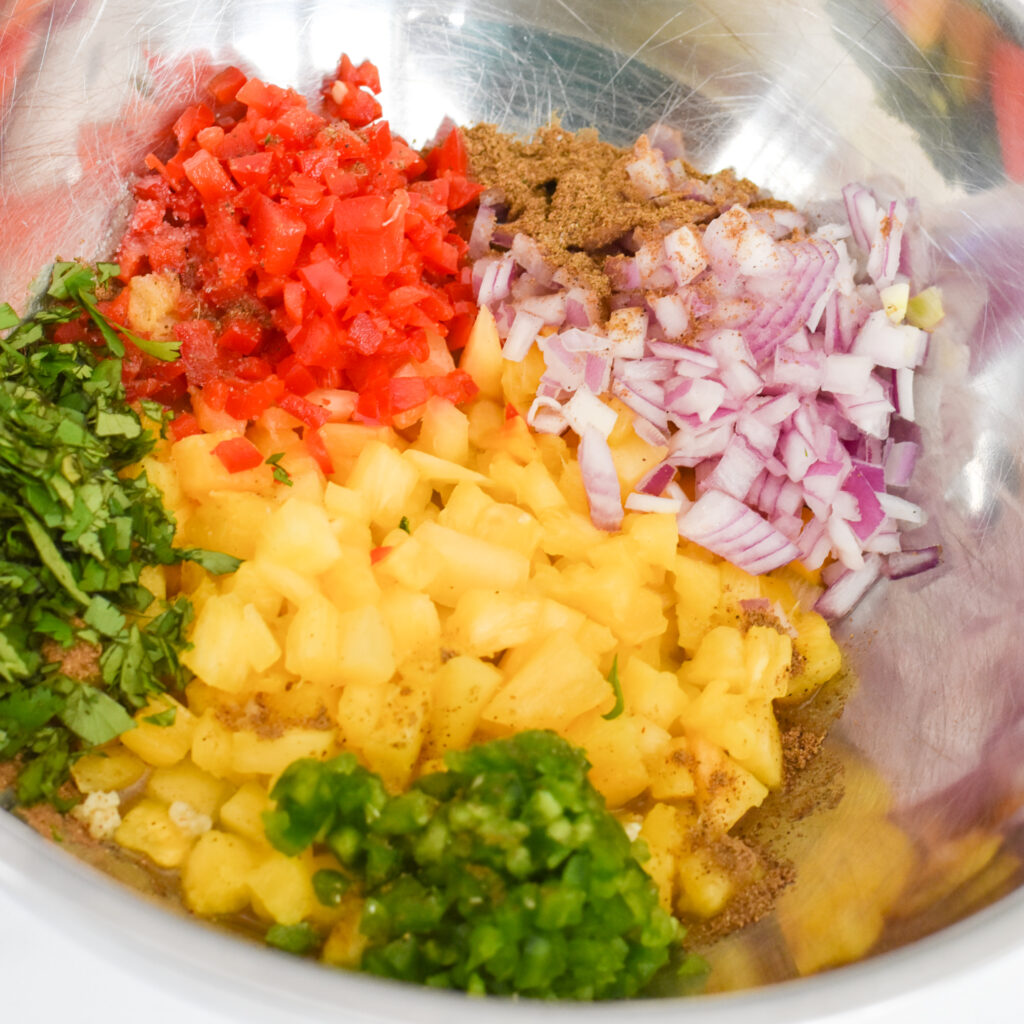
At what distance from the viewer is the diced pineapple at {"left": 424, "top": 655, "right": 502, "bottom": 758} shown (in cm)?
145

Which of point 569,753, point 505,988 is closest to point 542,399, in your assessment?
point 569,753

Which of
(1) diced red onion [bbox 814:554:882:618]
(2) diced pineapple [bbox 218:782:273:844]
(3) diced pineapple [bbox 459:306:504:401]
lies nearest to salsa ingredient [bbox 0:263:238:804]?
(2) diced pineapple [bbox 218:782:273:844]

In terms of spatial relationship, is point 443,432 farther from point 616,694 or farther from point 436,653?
point 616,694

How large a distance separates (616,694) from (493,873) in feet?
1.44

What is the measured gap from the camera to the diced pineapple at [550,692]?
1.44m

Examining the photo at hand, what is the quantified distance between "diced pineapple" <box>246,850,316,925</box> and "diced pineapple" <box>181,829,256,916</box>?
38mm

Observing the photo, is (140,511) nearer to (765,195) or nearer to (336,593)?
(336,593)

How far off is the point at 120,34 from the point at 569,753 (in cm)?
185

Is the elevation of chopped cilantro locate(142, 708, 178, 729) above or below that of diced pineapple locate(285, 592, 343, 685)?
below

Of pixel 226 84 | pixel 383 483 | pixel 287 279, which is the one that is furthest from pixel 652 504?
pixel 226 84

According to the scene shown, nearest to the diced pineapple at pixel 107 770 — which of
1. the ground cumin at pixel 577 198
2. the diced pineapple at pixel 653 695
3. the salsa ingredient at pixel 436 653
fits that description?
the salsa ingredient at pixel 436 653

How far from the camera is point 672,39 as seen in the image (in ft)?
7.60

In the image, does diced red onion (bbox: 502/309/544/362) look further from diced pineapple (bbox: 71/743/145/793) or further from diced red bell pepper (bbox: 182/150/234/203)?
diced pineapple (bbox: 71/743/145/793)

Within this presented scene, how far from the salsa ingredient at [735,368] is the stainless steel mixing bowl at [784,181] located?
0.15m
